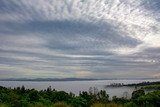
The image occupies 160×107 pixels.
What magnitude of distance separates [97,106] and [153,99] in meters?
3.74

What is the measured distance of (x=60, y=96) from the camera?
22469mm

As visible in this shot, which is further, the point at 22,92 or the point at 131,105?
the point at 22,92

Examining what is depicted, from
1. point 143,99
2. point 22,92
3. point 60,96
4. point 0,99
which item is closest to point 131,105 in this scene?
point 143,99

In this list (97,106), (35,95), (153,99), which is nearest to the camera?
(97,106)

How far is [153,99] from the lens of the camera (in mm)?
18484

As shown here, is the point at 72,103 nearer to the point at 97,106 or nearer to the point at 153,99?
the point at 97,106

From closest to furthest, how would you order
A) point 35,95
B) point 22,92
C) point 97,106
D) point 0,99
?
point 97,106
point 0,99
point 35,95
point 22,92

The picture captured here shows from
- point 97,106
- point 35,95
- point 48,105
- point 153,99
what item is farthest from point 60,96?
point 153,99

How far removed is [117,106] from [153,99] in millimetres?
2607

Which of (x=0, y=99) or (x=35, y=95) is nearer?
(x=0, y=99)

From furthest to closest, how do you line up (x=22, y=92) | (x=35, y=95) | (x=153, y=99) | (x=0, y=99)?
(x=22, y=92) → (x=35, y=95) → (x=0, y=99) → (x=153, y=99)

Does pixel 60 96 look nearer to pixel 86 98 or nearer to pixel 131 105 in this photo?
pixel 86 98

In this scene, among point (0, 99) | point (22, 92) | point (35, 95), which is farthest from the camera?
point (22, 92)

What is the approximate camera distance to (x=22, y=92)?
25156 millimetres
